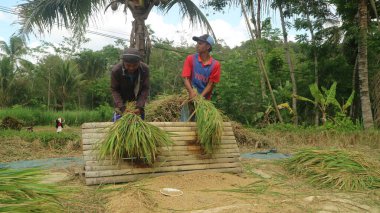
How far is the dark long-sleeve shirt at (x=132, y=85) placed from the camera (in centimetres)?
428

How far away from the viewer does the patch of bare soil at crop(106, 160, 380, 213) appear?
9.20 ft

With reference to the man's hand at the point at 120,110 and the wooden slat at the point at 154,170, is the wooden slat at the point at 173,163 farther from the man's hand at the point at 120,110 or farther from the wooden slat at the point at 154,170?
the man's hand at the point at 120,110

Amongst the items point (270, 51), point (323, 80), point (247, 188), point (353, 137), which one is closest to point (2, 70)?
point (270, 51)

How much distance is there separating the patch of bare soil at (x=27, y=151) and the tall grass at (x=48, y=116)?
33.0ft

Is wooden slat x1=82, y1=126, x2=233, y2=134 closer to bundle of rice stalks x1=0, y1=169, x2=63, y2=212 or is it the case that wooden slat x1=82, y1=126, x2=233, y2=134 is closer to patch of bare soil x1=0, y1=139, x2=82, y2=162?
bundle of rice stalks x1=0, y1=169, x2=63, y2=212

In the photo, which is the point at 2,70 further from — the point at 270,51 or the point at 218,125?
the point at 218,125

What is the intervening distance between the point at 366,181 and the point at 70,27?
730 cm

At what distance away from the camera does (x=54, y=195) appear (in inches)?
92.3

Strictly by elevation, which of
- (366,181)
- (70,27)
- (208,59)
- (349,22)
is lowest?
(366,181)

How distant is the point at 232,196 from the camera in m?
3.15

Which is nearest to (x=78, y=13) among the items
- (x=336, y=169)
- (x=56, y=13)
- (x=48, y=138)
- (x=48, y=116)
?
(x=56, y=13)

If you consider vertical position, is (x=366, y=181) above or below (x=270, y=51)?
below

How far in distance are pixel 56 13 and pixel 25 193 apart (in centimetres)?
746

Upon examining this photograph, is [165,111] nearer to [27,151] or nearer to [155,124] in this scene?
Answer: [27,151]
